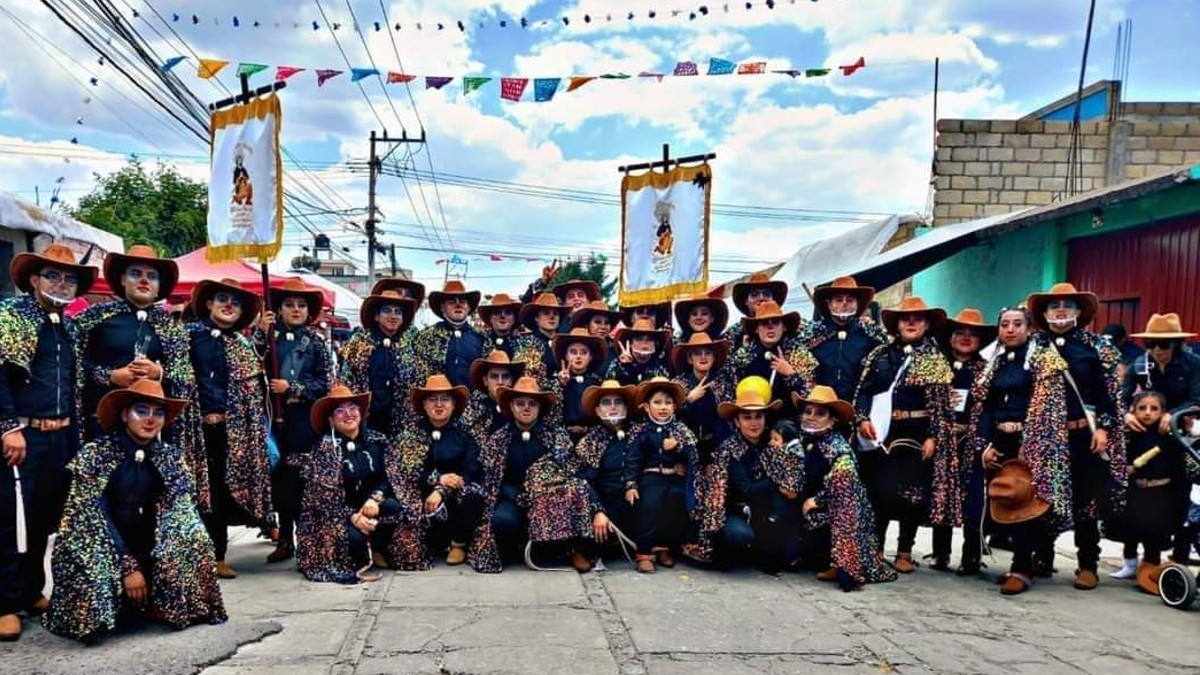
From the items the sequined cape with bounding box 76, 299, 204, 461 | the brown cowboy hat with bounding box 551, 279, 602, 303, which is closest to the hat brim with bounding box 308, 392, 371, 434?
the sequined cape with bounding box 76, 299, 204, 461

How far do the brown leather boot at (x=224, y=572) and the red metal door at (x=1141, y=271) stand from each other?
8311mm

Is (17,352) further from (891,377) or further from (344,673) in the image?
(891,377)

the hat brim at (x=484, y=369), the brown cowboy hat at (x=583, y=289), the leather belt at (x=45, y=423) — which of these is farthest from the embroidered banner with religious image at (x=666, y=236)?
the leather belt at (x=45, y=423)

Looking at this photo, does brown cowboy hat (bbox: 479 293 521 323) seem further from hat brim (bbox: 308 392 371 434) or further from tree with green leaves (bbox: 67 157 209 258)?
tree with green leaves (bbox: 67 157 209 258)

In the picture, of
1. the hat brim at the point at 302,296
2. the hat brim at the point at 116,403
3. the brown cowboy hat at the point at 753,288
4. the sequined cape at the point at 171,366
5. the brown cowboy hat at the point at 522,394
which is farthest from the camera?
the brown cowboy hat at the point at 753,288

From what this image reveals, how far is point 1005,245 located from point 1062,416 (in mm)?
6136

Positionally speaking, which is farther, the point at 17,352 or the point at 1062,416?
the point at 1062,416

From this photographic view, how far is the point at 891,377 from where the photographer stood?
6125 mm

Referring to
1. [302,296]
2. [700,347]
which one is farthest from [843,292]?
[302,296]

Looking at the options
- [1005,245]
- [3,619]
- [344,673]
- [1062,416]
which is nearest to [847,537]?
[1062,416]

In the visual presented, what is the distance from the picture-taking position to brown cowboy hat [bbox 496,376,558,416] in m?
6.11

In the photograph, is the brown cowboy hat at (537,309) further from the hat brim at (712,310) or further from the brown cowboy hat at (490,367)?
the hat brim at (712,310)

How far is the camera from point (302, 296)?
6.38m

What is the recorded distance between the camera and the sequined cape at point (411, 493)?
5.93 m
